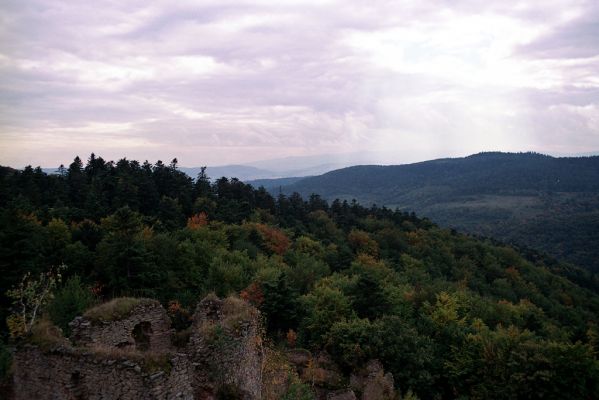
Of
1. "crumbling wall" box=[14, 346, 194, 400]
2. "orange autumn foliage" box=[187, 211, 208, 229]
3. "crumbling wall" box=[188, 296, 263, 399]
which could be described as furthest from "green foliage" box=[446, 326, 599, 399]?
"orange autumn foliage" box=[187, 211, 208, 229]

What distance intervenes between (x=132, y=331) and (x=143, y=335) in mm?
352

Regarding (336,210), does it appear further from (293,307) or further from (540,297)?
(293,307)

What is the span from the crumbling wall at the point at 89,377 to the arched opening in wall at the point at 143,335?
3221 millimetres

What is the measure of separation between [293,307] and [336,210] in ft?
204

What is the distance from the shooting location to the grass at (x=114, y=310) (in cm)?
1274

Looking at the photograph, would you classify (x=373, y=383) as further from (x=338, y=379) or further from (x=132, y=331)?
(x=132, y=331)

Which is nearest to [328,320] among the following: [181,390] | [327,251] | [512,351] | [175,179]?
[512,351]

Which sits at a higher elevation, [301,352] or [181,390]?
[181,390]

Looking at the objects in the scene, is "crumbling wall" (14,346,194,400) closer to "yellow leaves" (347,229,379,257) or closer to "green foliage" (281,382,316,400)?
"green foliage" (281,382,316,400)

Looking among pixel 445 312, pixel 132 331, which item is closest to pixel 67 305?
pixel 132 331

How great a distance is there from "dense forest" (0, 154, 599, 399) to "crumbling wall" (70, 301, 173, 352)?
9735 millimetres

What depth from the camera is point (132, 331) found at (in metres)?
13.9

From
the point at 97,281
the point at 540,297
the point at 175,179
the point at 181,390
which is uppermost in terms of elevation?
the point at 175,179

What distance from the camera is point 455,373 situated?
28.2 meters
